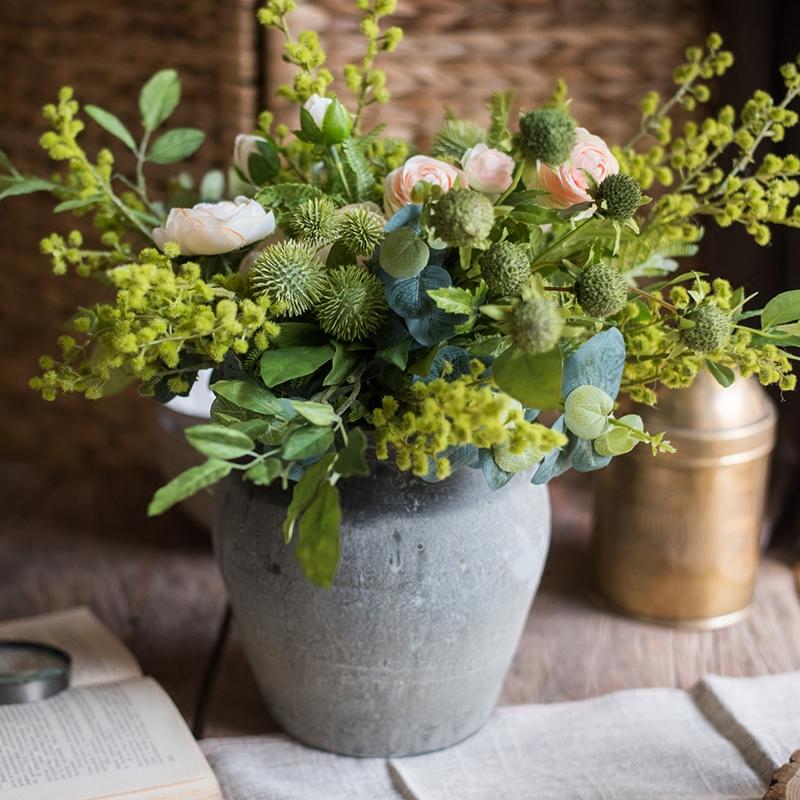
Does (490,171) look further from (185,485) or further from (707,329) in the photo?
(185,485)

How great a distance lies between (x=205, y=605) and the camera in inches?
44.0

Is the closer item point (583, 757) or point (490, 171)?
point (490, 171)

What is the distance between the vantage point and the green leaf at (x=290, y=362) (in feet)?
2.31

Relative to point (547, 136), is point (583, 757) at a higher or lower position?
lower

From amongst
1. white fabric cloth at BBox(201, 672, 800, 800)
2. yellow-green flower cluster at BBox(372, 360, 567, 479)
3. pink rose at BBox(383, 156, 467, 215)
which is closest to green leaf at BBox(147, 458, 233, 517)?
yellow-green flower cluster at BBox(372, 360, 567, 479)

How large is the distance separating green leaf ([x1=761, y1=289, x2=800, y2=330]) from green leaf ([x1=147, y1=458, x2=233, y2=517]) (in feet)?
1.18

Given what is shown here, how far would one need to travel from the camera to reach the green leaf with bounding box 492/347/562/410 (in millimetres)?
606

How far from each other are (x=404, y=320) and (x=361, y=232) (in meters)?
0.06

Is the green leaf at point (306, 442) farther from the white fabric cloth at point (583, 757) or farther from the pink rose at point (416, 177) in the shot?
the white fabric cloth at point (583, 757)

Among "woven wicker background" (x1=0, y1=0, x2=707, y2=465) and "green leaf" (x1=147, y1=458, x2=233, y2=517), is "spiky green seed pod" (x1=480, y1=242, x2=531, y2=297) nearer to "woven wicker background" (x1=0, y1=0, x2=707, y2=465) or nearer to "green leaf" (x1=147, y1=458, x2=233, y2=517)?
"green leaf" (x1=147, y1=458, x2=233, y2=517)

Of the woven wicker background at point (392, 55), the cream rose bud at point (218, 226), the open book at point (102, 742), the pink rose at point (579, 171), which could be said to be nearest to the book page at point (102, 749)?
the open book at point (102, 742)

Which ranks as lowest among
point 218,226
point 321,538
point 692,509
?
point 692,509

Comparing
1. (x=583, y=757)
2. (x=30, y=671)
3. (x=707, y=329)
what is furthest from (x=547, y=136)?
(x=30, y=671)

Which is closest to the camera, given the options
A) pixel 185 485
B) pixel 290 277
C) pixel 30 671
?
pixel 185 485
